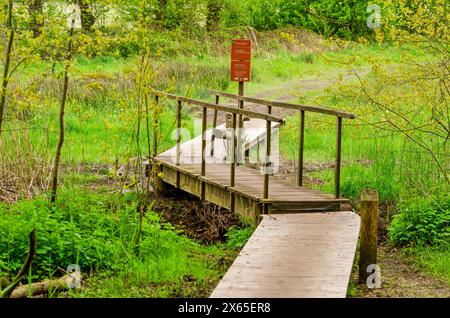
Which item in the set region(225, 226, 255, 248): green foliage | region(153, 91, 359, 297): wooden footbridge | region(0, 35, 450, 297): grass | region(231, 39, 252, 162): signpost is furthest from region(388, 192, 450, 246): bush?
region(231, 39, 252, 162): signpost

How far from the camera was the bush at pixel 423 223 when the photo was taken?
38.8ft

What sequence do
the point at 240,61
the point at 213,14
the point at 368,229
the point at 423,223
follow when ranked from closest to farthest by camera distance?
the point at 368,229 → the point at 423,223 → the point at 240,61 → the point at 213,14

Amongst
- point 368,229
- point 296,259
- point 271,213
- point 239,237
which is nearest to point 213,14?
point 239,237

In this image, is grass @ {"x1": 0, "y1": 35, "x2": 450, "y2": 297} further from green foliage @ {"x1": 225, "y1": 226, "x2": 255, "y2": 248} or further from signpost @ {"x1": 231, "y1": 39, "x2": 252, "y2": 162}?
signpost @ {"x1": 231, "y1": 39, "x2": 252, "y2": 162}

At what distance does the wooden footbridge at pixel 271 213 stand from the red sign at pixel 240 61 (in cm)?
105

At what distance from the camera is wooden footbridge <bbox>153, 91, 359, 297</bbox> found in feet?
27.5

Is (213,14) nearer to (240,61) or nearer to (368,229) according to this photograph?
(240,61)

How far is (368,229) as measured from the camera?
32.7 ft

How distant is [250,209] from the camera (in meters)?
11.7

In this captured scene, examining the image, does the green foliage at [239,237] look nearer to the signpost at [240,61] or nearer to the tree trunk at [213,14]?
the signpost at [240,61]

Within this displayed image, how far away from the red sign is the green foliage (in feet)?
15.5

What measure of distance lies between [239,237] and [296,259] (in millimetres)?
3239

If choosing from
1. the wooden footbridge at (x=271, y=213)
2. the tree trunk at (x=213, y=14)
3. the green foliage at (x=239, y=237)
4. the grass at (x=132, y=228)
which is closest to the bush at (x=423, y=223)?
the grass at (x=132, y=228)
